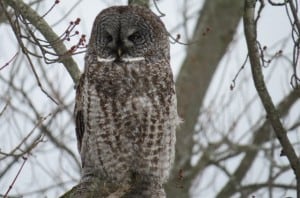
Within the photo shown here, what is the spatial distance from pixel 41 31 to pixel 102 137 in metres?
0.97

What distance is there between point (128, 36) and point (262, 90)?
1.25m

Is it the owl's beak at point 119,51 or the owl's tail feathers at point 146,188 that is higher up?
the owl's beak at point 119,51

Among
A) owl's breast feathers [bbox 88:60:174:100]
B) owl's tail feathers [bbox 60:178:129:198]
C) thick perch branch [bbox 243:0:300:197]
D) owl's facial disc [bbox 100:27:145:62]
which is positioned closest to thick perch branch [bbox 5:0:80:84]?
owl's breast feathers [bbox 88:60:174:100]

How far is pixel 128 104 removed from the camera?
592 centimetres

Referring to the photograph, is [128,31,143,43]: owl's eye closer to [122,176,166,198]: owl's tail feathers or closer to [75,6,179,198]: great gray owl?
[75,6,179,198]: great gray owl

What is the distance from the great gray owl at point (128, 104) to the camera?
594cm

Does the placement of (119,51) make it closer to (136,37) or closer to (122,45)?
(122,45)

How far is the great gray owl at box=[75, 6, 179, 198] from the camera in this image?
5.94 metres

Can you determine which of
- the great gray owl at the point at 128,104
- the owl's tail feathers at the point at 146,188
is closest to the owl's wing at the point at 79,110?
the great gray owl at the point at 128,104

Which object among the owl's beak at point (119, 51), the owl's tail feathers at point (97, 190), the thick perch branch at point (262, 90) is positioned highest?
the owl's beak at point (119, 51)

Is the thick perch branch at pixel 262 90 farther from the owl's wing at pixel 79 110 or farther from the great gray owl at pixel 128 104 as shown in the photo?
the owl's wing at pixel 79 110

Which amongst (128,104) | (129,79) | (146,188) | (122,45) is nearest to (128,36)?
(122,45)

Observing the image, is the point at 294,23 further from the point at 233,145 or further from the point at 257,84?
the point at 233,145

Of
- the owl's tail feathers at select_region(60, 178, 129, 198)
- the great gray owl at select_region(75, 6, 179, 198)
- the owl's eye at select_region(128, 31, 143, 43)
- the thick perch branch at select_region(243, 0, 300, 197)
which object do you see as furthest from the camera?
the owl's eye at select_region(128, 31, 143, 43)
